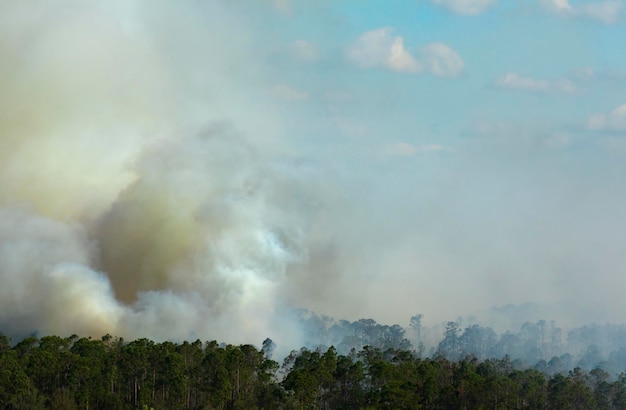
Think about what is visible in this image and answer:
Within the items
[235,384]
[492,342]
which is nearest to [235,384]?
[235,384]

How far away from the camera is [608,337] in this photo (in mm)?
182000

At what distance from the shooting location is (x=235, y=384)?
72062mm

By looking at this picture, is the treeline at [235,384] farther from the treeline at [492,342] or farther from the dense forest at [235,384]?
the treeline at [492,342]

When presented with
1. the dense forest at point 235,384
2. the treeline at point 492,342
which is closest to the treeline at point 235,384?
the dense forest at point 235,384

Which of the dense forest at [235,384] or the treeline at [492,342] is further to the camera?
the treeline at [492,342]

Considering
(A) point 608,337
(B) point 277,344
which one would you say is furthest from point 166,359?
(A) point 608,337

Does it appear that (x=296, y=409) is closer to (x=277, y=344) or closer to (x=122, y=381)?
(x=122, y=381)

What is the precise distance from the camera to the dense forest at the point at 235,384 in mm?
67812

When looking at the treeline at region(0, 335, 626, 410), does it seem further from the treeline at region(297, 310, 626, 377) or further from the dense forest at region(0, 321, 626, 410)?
the treeline at region(297, 310, 626, 377)

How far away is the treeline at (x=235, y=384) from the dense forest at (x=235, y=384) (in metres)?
0.08

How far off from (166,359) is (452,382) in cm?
2464

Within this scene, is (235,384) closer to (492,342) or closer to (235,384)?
(235,384)

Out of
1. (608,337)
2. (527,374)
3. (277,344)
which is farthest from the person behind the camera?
(608,337)

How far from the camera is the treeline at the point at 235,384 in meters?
67.9
